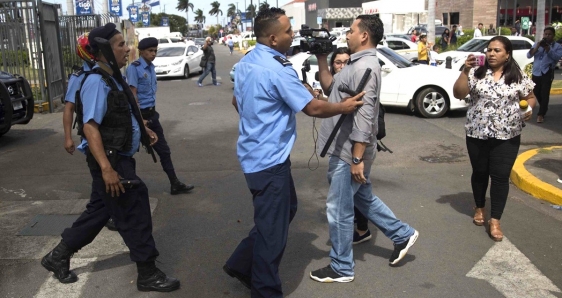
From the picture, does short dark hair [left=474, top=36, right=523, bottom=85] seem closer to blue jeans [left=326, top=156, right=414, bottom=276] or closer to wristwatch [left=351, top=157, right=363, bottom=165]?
blue jeans [left=326, top=156, right=414, bottom=276]

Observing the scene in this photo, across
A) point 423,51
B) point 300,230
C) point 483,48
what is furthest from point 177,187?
point 483,48

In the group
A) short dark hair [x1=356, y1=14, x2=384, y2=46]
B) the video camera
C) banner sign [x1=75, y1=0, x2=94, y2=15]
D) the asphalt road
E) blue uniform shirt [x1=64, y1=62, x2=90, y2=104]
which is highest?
banner sign [x1=75, y1=0, x2=94, y2=15]

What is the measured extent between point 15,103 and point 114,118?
7.21 meters

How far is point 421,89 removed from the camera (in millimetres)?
11922

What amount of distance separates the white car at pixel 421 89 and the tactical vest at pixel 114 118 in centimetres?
881

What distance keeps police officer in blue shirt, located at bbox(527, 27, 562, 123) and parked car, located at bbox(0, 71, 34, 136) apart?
9.18 m

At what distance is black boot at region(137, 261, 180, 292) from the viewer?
4113 millimetres

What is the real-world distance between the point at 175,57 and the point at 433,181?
17752 mm

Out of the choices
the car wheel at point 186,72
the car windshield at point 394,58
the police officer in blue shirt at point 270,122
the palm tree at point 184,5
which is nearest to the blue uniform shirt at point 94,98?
the police officer in blue shirt at point 270,122

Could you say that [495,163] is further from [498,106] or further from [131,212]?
[131,212]

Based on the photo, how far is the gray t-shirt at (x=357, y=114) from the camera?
12.7 feet

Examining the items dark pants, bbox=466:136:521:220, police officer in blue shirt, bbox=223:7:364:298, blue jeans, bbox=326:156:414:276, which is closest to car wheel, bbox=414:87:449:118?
dark pants, bbox=466:136:521:220

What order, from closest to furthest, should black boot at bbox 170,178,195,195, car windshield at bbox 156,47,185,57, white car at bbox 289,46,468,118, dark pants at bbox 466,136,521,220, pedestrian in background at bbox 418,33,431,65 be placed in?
dark pants at bbox 466,136,521,220 < black boot at bbox 170,178,195,195 < white car at bbox 289,46,468,118 < pedestrian in background at bbox 418,33,431,65 < car windshield at bbox 156,47,185,57

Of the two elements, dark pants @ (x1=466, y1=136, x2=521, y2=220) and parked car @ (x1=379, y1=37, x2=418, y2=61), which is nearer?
dark pants @ (x1=466, y1=136, x2=521, y2=220)
